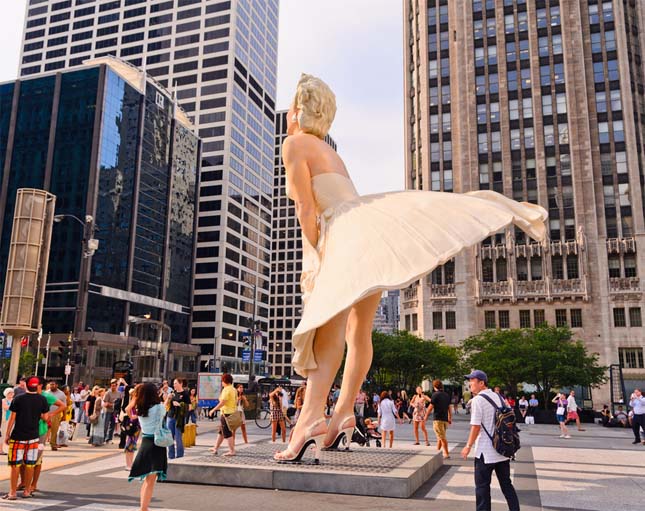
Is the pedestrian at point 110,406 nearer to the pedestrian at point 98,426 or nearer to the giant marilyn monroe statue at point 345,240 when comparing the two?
the pedestrian at point 98,426

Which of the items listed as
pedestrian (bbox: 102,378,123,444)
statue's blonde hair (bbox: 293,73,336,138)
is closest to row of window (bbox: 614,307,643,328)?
pedestrian (bbox: 102,378,123,444)

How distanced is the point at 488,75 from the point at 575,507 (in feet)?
214

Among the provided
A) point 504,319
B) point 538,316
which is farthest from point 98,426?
point 538,316

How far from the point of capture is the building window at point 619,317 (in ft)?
186

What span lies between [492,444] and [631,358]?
189ft

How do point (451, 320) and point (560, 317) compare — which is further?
point (451, 320)

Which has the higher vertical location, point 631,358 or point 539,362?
point 631,358

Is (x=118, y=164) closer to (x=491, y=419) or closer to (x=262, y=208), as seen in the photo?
(x=262, y=208)

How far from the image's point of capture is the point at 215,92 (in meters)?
99.4

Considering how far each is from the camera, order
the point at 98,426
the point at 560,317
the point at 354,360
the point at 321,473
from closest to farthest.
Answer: the point at 321,473, the point at 354,360, the point at 98,426, the point at 560,317

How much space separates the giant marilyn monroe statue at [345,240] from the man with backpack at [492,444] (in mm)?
1945

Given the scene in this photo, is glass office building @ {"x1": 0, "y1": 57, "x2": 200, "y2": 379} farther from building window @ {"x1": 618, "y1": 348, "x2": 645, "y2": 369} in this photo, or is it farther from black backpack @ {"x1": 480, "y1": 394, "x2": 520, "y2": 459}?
black backpack @ {"x1": 480, "y1": 394, "x2": 520, "y2": 459}

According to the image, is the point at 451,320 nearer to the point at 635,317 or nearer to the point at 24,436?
the point at 635,317

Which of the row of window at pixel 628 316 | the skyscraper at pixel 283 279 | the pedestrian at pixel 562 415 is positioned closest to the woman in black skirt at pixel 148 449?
the pedestrian at pixel 562 415
